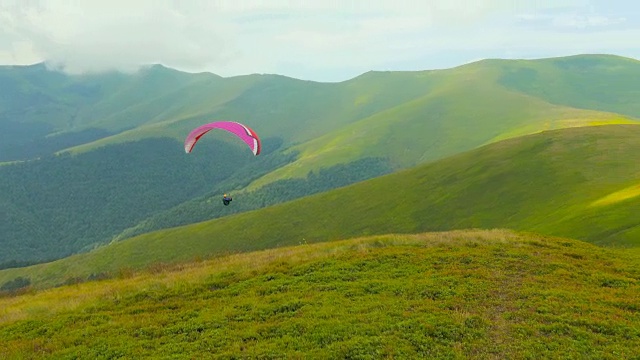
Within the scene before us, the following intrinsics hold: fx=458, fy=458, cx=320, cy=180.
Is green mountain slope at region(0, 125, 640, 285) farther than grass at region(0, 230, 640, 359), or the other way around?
green mountain slope at region(0, 125, 640, 285)

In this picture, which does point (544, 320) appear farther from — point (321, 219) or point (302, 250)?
point (321, 219)

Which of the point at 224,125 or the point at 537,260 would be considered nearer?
the point at 537,260

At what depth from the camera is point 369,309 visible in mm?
19297

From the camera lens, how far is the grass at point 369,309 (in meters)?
16.2

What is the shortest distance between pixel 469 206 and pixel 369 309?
222 ft

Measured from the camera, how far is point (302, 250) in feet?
104

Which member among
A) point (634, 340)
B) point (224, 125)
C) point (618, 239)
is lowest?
point (618, 239)

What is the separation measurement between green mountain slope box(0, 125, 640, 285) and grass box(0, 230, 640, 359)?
48.9 ft

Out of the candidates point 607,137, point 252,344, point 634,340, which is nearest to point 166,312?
point 252,344

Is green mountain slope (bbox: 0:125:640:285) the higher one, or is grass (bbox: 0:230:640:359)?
grass (bbox: 0:230:640:359)

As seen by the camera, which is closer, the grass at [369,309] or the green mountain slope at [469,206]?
the grass at [369,309]

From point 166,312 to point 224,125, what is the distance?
1878 centimetres

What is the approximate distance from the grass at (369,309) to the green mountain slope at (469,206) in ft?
48.9

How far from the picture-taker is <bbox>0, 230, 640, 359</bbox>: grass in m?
16.2
